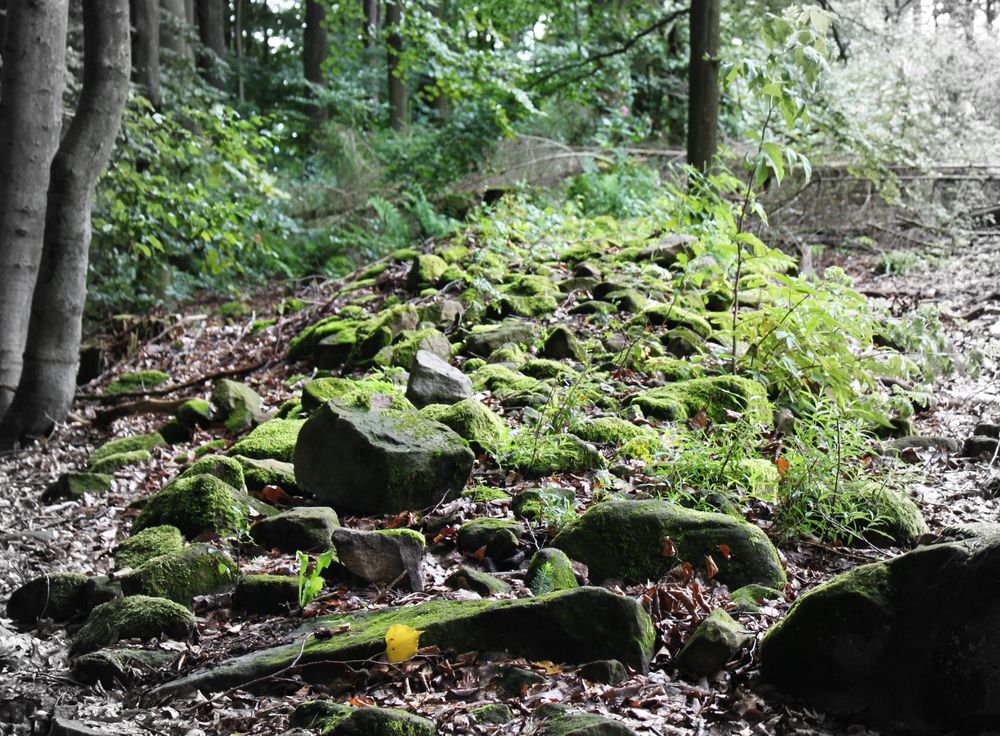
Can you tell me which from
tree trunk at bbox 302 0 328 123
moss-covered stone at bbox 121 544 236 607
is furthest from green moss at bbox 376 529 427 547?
tree trunk at bbox 302 0 328 123

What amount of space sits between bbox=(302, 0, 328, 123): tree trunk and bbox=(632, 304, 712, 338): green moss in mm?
15456

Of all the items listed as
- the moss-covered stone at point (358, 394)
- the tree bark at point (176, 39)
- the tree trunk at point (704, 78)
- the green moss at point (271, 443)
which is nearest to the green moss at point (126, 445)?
the green moss at point (271, 443)

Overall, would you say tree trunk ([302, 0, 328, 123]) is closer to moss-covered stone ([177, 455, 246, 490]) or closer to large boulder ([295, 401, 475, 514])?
moss-covered stone ([177, 455, 246, 490])

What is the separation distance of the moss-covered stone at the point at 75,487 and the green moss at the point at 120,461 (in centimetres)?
22

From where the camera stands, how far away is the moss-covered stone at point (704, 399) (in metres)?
5.58

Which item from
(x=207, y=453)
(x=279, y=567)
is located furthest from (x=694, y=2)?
(x=279, y=567)

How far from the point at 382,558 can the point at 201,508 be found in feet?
4.26

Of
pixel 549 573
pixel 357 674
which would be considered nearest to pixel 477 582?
pixel 549 573

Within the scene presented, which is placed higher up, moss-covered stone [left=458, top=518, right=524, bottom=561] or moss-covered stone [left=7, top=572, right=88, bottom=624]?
moss-covered stone [left=458, top=518, right=524, bottom=561]

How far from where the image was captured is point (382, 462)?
14.9ft

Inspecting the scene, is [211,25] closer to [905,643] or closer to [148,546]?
[148,546]

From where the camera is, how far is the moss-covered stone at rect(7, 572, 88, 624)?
157 inches

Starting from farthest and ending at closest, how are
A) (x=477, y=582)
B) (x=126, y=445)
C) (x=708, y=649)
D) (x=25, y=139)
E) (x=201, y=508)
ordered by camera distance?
(x=25, y=139) < (x=126, y=445) < (x=201, y=508) < (x=477, y=582) < (x=708, y=649)

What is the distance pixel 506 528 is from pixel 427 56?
8.52 m
